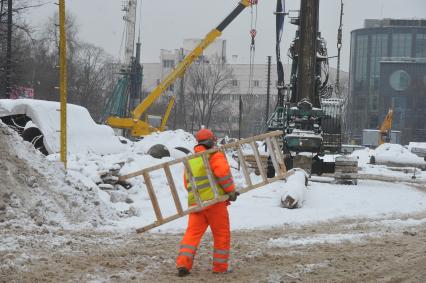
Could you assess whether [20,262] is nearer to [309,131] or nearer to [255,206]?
[255,206]

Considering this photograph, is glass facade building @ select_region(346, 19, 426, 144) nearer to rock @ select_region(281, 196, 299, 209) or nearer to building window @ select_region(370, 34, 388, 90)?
building window @ select_region(370, 34, 388, 90)

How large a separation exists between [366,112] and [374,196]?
9049 centimetres

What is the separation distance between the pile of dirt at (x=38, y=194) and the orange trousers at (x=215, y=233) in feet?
10.8

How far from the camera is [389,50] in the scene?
110125mm

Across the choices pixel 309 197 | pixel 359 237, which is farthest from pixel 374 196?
pixel 359 237

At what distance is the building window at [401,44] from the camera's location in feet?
360

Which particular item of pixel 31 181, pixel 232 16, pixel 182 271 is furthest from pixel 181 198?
pixel 232 16

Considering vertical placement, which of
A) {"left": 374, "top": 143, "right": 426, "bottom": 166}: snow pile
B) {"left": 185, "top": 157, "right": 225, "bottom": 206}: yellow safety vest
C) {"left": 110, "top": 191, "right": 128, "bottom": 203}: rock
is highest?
{"left": 185, "top": 157, "right": 225, "bottom": 206}: yellow safety vest

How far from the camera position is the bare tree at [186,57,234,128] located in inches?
3248

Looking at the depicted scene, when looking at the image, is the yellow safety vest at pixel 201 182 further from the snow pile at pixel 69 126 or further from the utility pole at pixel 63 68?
the snow pile at pixel 69 126

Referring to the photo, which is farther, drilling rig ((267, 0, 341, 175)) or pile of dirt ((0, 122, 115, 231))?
drilling rig ((267, 0, 341, 175))

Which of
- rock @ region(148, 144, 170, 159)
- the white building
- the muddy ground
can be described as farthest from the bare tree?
the muddy ground

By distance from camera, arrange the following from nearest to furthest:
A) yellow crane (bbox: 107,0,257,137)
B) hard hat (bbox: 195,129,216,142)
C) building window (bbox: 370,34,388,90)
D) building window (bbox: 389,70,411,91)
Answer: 1. hard hat (bbox: 195,129,216,142)
2. yellow crane (bbox: 107,0,257,137)
3. building window (bbox: 389,70,411,91)
4. building window (bbox: 370,34,388,90)

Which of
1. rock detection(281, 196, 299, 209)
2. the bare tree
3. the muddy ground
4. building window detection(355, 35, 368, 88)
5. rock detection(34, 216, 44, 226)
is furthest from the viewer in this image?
building window detection(355, 35, 368, 88)
